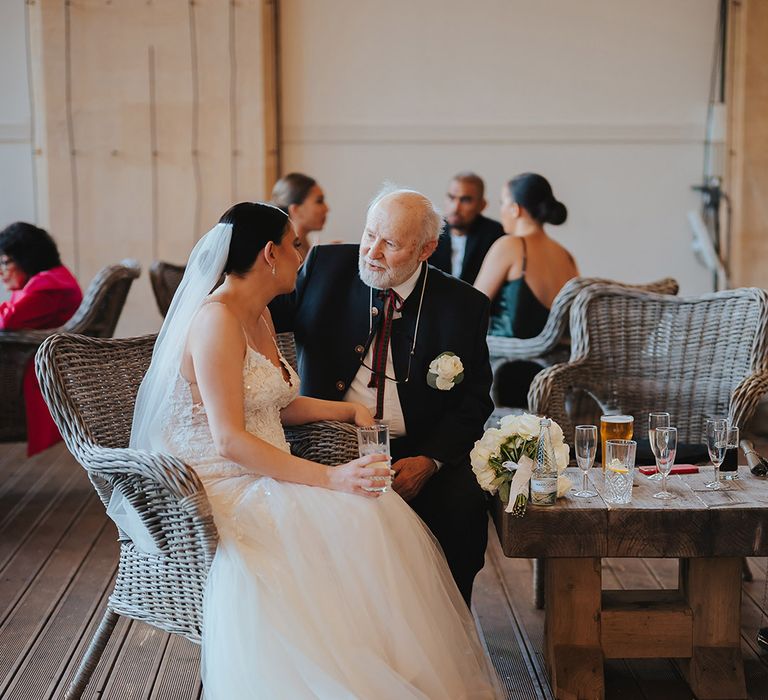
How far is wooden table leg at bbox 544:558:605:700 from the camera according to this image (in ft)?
8.17

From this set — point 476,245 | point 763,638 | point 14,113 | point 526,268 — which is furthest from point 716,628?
point 14,113

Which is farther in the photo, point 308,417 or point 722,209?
point 722,209

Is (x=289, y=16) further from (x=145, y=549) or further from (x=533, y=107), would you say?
(x=145, y=549)

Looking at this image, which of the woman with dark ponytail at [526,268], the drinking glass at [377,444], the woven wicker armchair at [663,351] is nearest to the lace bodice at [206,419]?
the drinking glass at [377,444]

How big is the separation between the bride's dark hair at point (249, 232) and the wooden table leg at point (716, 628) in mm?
1346

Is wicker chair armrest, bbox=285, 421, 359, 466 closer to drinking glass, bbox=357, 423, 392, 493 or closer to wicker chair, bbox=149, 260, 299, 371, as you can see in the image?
drinking glass, bbox=357, 423, 392, 493

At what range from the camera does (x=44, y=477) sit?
15.8ft

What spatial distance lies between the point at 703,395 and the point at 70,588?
90.2 inches

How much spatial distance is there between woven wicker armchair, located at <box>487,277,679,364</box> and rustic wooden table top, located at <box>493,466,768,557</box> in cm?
157

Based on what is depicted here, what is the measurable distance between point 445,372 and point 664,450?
66 centimetres

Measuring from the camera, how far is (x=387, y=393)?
2.91 meters

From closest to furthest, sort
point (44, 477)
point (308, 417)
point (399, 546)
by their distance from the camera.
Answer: point (399, 546), point (308, 417), point (44, 477)

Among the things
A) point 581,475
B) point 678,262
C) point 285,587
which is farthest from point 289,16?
point 285,587

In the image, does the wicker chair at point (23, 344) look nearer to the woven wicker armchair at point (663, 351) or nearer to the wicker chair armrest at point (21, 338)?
the wicker chair armrest at point (21, 338)
